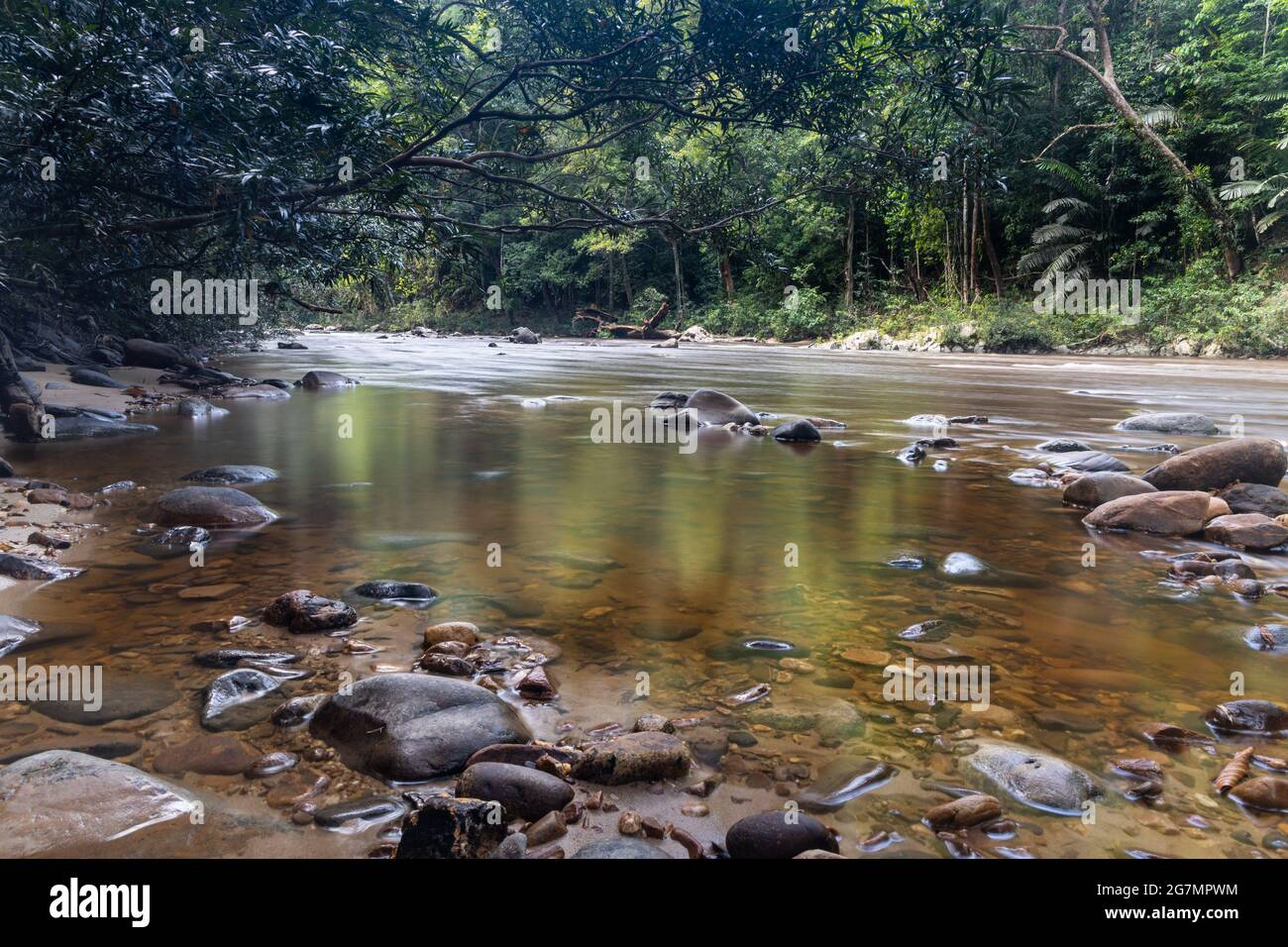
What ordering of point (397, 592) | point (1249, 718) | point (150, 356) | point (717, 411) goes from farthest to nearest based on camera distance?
1. point (150, 356)
2. point (717, 411)
3. point (397, 592)
4. point (1249, 718)

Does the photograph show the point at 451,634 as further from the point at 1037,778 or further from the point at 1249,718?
the point at 1249,718

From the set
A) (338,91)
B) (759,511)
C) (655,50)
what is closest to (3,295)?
(338,91)

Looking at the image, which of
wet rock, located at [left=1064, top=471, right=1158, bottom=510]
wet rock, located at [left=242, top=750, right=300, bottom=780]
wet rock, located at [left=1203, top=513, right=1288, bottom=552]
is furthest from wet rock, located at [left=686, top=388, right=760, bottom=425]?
wet rock, located at [left=242, top=750, right=300, bottom=780]

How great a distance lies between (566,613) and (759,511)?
248 cm

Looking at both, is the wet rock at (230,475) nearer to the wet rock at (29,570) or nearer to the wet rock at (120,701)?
the wet rock at (29,570)

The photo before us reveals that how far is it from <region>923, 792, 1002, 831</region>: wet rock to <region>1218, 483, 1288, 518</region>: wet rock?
4573 mm

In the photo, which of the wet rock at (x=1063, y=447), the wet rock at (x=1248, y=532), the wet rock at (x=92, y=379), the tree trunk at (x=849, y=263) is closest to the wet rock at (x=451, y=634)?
the wet rock at (x=1248, y=532)

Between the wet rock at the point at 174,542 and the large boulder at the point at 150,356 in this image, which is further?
the large boulder at the point at 150,356

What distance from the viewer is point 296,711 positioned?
8.75 ft

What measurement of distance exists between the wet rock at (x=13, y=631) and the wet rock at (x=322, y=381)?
12.2 meters

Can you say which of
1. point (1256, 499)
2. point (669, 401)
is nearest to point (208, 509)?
point (1256, 499)

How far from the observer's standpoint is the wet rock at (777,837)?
1960 millimetres

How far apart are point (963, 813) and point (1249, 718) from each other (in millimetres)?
1217

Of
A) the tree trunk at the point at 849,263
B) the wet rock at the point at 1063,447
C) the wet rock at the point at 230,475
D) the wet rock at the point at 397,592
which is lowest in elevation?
the wet rock at the point at 397,592
